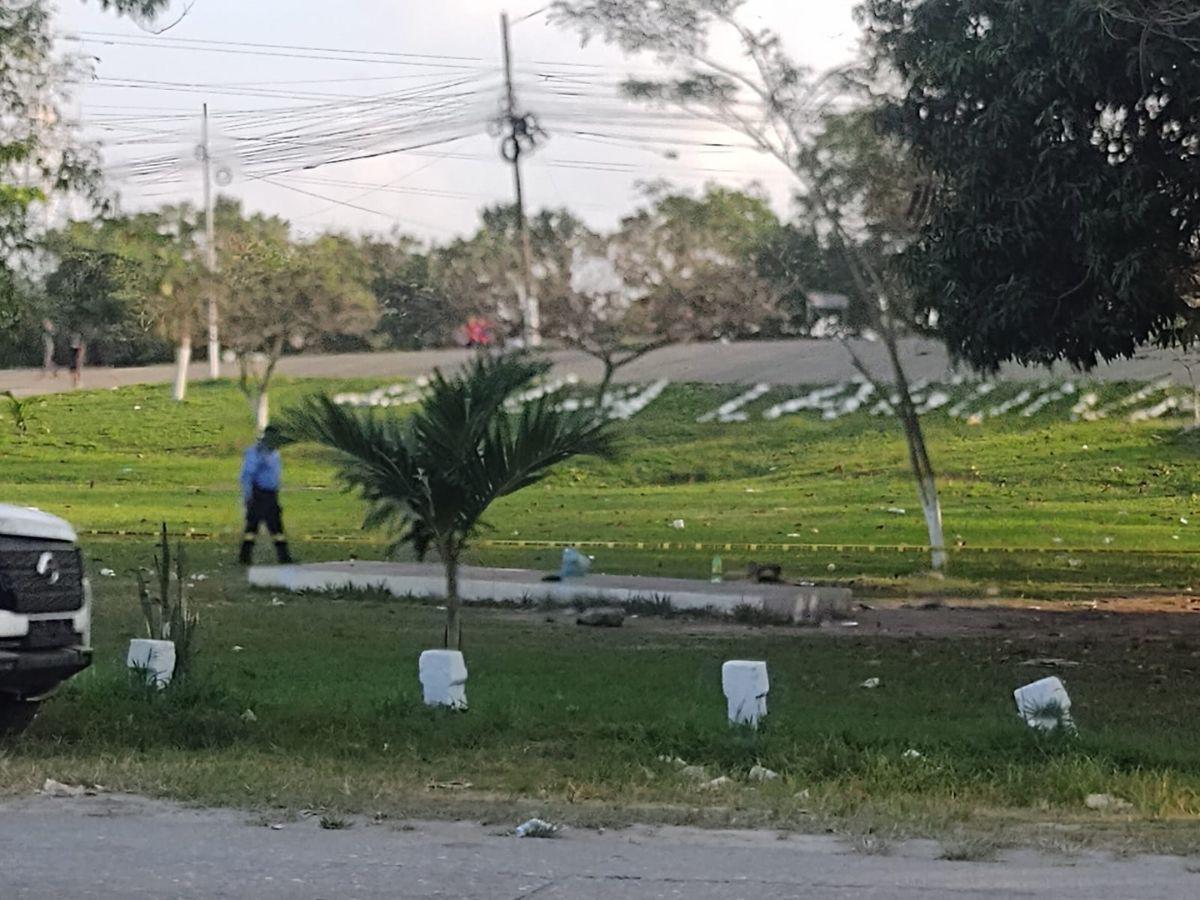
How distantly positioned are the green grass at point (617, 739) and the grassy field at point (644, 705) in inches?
1.0

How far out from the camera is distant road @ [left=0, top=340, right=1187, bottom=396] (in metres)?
42.8

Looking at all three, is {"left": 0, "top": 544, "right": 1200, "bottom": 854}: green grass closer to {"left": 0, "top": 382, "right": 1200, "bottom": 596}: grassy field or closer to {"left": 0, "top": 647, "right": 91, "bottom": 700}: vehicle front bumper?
{"left": 0, "top": 647, "right": 91, "bottom": 700}: vehicle front bumper

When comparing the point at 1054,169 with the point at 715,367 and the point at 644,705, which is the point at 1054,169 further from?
the point at 715,367

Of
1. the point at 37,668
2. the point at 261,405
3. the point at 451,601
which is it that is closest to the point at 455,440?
the point at 451,601

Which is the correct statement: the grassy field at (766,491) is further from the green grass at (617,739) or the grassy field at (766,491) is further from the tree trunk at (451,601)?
the tree trunk at (451,601)

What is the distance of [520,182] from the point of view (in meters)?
42.1

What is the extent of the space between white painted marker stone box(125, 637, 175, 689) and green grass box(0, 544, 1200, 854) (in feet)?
0.51

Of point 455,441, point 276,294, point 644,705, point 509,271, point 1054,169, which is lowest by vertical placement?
point 644,705

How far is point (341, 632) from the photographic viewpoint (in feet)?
53.1

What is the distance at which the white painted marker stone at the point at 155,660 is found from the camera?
10.6 metres

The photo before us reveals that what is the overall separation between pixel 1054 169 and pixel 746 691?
5378 millimetres

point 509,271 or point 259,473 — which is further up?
point 509,271

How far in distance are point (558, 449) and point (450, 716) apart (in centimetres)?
275

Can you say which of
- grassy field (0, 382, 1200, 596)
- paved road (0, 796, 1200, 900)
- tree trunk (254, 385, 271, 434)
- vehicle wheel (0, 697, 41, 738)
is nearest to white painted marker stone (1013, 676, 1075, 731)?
paved road (0, 796, 1200, 900)
